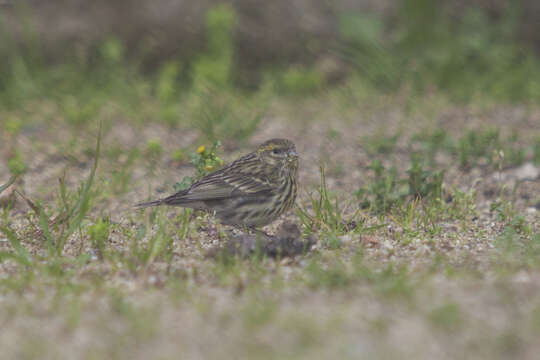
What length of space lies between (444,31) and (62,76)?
4.96 m

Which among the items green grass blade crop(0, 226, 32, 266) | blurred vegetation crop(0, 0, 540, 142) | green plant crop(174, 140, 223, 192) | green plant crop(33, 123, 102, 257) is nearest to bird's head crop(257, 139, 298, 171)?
green plant crop(174, 140, 223, 192)

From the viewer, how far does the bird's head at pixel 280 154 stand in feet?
16.3

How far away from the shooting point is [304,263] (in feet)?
12.9

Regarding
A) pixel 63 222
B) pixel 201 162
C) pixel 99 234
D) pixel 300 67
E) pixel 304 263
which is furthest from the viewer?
pixel 300 67

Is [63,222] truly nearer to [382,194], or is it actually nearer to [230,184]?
[230,184]

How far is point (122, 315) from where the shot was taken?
3203mm

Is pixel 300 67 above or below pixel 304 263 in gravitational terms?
above

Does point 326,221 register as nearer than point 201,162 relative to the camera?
Yes

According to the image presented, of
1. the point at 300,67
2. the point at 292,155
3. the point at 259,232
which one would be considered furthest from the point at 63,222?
the point at 300,67

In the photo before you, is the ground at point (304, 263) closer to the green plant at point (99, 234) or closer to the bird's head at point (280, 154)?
the green plant at point (99, 234)

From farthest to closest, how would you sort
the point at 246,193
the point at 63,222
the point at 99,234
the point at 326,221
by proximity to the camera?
the point at 246,193 → the point at 326,221 → the point at 63,222 → the point at 99,234

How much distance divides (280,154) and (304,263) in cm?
129

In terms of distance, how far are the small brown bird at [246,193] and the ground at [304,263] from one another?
0.16m

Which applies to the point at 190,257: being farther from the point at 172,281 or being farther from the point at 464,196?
the point at 464,196
